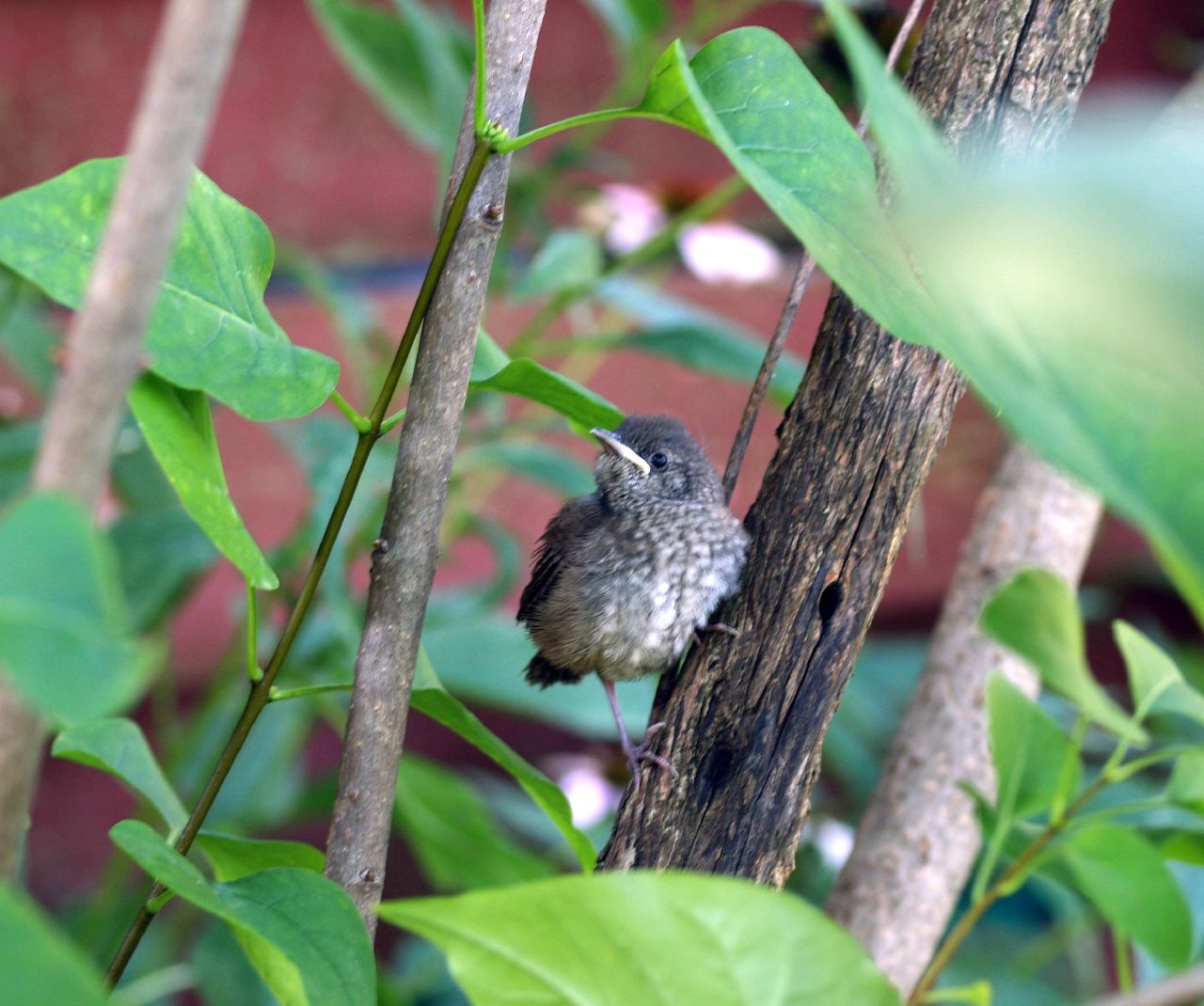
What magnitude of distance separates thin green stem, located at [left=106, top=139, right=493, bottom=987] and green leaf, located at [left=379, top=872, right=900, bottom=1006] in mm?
320

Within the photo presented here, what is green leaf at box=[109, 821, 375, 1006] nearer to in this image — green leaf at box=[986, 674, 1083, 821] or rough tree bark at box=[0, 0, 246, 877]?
rough tree bark at box=[0, 0, 246, 877]

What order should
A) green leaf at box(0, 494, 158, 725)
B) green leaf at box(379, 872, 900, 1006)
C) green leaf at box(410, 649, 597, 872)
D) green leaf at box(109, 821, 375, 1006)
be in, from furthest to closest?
1. green leaf at box(410, 649, 597, 872)
2. green leaf at box(109, 821, 375, 1006)
3. green leaf at box(379, 872, 900, 1006)
4. green leaf at box(0, 494, 158, 725)

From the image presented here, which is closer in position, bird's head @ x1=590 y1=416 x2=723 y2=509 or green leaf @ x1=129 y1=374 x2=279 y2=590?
green leaf @ x1=129 y1=374 x2=279 y2=590

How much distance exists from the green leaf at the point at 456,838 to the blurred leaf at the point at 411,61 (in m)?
0.96

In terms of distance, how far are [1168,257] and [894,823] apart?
53.9 inches

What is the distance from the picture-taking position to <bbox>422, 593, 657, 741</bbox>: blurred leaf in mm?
2045

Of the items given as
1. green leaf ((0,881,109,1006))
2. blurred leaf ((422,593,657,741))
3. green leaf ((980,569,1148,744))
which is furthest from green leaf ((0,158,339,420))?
blurred leaf ((422,593,657,741))

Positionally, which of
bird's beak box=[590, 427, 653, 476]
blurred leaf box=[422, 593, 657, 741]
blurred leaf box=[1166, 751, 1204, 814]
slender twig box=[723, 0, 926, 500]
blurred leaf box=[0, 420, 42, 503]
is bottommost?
blurred leaf box=[422, 593, 657, 741]

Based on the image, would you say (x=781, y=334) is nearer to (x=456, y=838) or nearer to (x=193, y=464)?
(x=193, y=464)

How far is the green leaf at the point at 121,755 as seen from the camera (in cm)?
88

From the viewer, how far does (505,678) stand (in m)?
2.07

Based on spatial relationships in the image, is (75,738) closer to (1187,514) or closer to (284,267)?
(1187,514)

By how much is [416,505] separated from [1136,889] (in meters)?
0.63

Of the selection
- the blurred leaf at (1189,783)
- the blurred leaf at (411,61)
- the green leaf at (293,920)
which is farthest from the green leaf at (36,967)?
the blurred leaf at (411,61)
